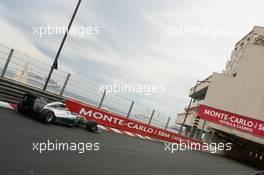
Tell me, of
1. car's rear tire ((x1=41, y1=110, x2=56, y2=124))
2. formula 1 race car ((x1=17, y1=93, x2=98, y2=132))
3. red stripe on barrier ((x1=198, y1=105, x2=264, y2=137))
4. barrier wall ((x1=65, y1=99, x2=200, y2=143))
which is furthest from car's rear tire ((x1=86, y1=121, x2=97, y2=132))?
red stripe on barrier ((x1=198, y1=105, x2=264, y2=137))

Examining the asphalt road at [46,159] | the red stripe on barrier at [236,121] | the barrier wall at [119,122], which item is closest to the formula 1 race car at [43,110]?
the asphalt road at [46,159]

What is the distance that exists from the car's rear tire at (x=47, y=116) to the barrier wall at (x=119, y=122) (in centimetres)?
481

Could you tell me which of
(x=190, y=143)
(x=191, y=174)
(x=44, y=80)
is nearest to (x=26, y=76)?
(x=44, y=80)

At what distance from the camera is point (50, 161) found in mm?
6730

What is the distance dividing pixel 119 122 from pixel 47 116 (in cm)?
793

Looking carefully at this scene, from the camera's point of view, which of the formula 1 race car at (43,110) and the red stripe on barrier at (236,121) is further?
the red stripe on barrier at (236,121)

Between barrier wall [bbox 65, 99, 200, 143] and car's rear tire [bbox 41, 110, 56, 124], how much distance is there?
4811 mm

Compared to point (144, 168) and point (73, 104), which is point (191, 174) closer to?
point (144, 168)

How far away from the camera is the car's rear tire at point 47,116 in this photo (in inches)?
449

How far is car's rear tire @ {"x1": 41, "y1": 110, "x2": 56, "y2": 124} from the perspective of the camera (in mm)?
11406

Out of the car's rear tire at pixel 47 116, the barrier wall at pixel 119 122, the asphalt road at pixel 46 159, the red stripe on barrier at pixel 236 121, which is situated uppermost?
the red stripe on barrier at pixel 236 121

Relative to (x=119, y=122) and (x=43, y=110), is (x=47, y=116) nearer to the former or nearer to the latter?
(x=43, y=110)

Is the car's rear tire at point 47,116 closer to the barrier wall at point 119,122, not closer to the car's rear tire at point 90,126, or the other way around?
the car's rear tire at point 90,126

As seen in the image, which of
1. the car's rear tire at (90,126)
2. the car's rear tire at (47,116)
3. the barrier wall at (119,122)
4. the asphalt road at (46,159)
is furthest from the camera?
the barrier wall at (119,122)
